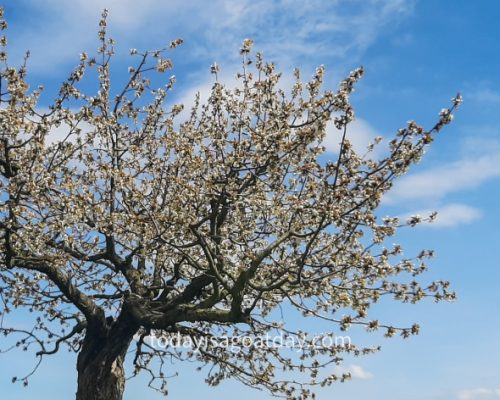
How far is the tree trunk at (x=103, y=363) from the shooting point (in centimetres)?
1847

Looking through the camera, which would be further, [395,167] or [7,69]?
[7,69]

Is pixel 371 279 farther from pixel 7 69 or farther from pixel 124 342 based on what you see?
pixel 7 69

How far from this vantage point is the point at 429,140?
11.1m

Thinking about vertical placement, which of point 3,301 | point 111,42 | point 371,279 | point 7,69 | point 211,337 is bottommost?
point 371,279

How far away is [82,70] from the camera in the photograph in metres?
17.4

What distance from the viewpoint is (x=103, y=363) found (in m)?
18.6

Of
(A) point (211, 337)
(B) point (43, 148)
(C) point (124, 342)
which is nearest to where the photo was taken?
(B) point (43, 148)

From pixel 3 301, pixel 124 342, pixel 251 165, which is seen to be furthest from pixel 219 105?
pixel 3 301

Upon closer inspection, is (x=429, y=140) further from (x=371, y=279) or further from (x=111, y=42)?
(x=111, y=42)

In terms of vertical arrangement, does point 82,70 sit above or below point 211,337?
above

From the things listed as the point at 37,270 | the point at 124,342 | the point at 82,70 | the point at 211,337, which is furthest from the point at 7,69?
the point at 211,337

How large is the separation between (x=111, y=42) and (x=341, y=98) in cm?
972

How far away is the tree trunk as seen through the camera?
60.6ft

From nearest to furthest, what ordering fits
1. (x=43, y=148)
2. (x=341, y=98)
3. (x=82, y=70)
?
(x=341, y=98)
(x=43, y=148)
(x=82, y=70)
